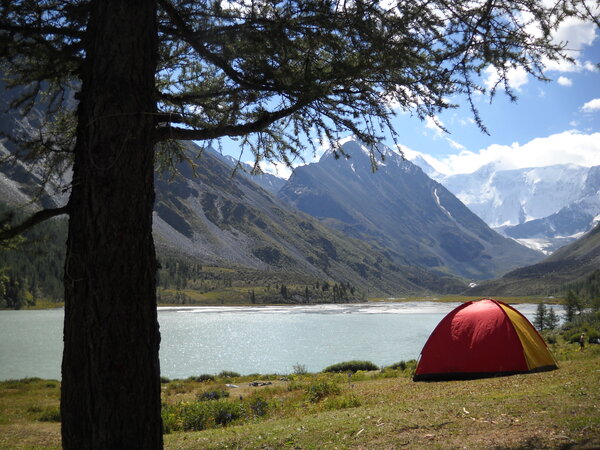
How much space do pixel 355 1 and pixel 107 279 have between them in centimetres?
349

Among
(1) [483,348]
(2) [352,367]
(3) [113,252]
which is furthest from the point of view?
(2) [352,367]

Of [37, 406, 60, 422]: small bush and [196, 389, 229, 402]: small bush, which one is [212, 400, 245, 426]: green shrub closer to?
[196, 389, 229, 402]: small bush

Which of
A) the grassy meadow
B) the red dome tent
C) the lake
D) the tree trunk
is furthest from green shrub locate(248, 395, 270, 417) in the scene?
the lake

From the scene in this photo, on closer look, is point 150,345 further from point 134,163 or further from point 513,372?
point 513,372

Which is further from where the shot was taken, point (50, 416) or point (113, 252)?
point (50, 416)

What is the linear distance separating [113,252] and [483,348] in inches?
457

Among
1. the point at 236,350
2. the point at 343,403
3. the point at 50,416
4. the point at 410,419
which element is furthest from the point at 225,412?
the point at 236,350

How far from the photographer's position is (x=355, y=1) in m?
4.73

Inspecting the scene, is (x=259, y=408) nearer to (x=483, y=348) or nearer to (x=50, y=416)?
(x=483, y=348)

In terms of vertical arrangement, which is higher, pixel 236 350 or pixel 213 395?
pixel 213 395

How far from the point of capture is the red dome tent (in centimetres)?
1266

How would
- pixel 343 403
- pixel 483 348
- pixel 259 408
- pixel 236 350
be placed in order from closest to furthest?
pixel 343 403
pixel 259 408
pixel 483 348
pixel 236 350

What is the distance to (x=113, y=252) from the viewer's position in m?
3.75

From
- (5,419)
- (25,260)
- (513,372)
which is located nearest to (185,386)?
(5,419)
